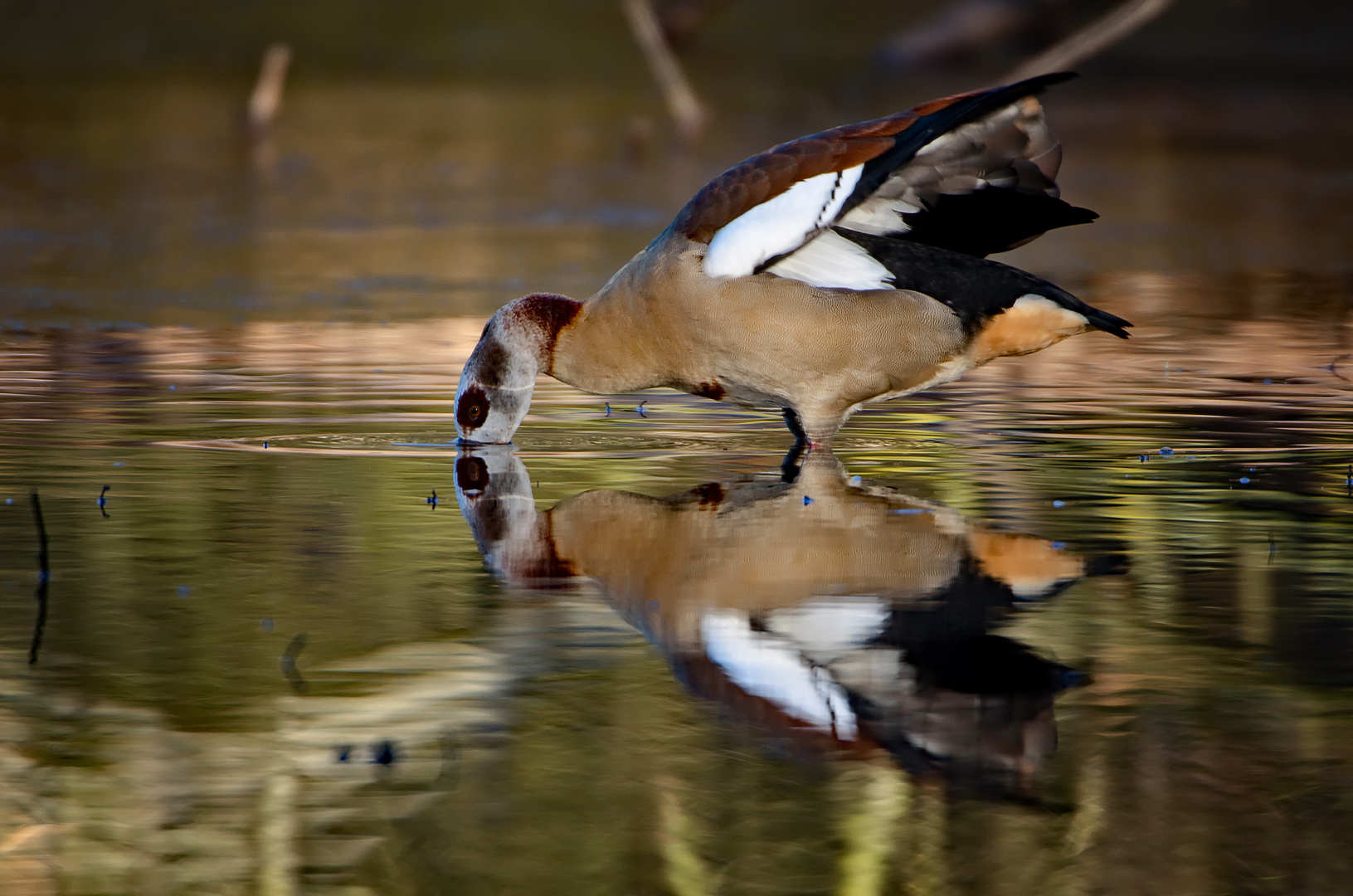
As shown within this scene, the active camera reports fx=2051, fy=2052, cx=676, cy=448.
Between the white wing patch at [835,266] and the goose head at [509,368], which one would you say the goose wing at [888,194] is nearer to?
the white wing patch at [835,266]

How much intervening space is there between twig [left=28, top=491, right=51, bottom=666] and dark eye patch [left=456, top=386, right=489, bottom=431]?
248cm

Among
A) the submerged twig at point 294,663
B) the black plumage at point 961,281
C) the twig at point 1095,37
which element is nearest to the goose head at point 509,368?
the black plumage at point 961,281

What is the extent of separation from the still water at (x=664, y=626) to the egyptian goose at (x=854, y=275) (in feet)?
1.17

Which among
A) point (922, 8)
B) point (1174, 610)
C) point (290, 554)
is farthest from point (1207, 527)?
point (922, 8)

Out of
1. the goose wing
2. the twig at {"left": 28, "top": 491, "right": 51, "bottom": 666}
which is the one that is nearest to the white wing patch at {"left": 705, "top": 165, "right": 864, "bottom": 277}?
the goose wing

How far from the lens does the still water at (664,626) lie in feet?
12.9

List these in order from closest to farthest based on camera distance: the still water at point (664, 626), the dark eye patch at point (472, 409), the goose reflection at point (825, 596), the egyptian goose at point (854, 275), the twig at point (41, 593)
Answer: the still water at point (664, 626) < the goose reflection at point (825, 596) < the twig at point (41, 593) < the egyptian goose at point (854, 275) < the dark eye patch at point (472, 409)

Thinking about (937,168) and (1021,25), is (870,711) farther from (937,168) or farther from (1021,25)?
(1021,25)

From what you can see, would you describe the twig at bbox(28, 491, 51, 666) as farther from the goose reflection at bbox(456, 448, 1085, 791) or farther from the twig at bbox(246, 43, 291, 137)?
the twig at bbox(246, 43, 291, 137)

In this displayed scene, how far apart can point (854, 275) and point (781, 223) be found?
427 mm

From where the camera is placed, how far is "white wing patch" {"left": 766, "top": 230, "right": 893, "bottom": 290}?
786cm

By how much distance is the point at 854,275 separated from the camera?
791cm

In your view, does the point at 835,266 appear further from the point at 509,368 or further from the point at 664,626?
the point at 664,626

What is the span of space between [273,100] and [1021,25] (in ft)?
44.0
